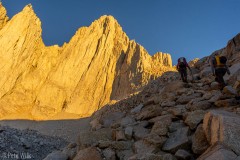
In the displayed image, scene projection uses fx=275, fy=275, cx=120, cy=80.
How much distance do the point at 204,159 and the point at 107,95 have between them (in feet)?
244

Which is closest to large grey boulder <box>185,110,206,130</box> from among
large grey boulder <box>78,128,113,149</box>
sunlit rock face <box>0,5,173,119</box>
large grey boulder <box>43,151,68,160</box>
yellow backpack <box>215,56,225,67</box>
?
large grey boulder <box>78,128,113,149</box>

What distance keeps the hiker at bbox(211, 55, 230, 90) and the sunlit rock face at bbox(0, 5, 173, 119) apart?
5958 centimetres

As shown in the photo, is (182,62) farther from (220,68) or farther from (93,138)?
(93,138)

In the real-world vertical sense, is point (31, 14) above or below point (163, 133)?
above

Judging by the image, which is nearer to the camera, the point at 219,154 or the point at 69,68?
the point at 219,154

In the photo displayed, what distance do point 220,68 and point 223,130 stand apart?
7.15 meters

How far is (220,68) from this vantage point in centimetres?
1314

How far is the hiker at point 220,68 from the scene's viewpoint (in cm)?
1288

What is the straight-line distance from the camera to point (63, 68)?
83.2 meters

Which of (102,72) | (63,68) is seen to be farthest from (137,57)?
(63,68)

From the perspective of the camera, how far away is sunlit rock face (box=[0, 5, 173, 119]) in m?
74.7

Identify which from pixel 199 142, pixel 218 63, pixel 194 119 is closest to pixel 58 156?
pixel 194 119

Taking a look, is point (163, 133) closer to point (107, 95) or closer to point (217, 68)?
point (217, 68)

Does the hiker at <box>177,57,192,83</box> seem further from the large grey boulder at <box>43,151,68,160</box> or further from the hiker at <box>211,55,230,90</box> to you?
the large grey boulder at <box>43,151,68,160</box>
